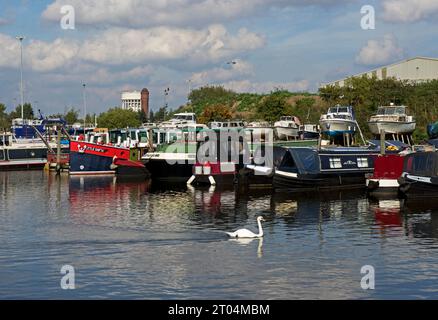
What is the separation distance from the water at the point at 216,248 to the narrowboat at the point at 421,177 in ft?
4.20

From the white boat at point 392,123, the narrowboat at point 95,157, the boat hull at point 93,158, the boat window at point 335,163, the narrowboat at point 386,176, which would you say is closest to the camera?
the narrowboat at point 386,176

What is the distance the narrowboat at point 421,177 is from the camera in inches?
1585

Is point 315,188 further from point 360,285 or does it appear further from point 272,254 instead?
point 360,285

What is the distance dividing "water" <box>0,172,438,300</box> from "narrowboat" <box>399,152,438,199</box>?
1279 millimetres

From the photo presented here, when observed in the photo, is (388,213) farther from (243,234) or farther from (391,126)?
(391,126)

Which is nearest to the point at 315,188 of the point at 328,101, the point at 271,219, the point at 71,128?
the point at 271,219

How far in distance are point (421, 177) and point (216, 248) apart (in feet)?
56.1

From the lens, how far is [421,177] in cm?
4041

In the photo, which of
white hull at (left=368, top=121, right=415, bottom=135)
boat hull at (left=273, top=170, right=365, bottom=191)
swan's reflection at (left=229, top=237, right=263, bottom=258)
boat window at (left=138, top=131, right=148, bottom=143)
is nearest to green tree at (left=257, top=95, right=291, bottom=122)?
boat window at (left=138, top=131, right=148, bottom=143)

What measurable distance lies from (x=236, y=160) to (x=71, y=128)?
57.1 m

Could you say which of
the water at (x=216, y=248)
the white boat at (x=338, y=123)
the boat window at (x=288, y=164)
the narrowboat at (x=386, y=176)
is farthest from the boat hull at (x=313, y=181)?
the white boat at (x=338, y=123)

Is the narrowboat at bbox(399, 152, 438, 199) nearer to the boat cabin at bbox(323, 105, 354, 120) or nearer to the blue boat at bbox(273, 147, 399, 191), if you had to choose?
the blue boat at bbox(273, 147, 399, 191)

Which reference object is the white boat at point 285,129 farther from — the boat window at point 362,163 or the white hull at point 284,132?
the boat window at point 362,163
